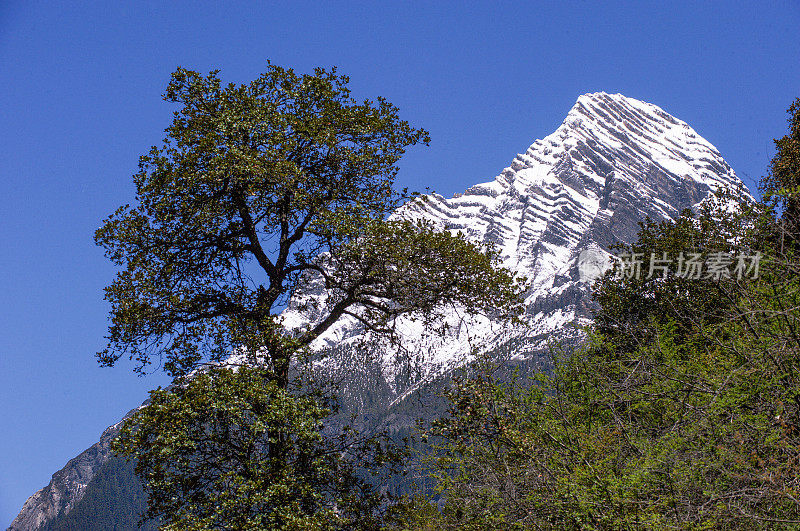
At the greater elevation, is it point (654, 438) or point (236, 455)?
point (236, 455)

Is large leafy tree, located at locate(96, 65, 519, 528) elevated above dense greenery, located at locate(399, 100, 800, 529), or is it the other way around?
large leafy tree, located at locate(96, 65, 519, 528)

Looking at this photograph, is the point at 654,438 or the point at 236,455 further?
the point at 654,438

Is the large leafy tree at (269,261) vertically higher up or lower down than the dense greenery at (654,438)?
higher up

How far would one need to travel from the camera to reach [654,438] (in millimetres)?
14250

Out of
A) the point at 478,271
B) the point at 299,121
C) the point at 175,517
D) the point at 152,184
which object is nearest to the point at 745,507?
the point at 478,271

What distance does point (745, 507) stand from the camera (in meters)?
10.1

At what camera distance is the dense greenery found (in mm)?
10336

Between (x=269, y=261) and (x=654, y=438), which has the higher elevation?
(x=269, y=261)

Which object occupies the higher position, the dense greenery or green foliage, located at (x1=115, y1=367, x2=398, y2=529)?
green foliage, located at (x1=115, y1=367, x2=398, y2=529)

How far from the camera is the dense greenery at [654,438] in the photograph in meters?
10.3

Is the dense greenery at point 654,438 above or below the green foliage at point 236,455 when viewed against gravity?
below

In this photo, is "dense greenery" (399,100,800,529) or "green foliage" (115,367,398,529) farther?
"green foliage" (115,367,398,529)

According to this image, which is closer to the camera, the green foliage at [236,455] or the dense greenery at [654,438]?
the dense greenery at [654,438]

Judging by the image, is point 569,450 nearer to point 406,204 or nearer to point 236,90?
point 406,204
